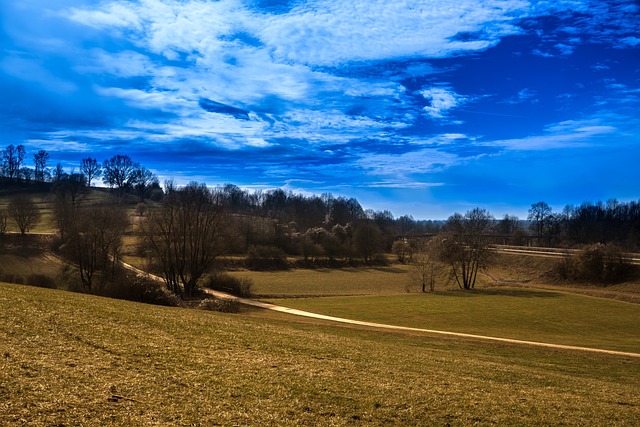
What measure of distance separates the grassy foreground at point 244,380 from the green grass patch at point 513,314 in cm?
1479

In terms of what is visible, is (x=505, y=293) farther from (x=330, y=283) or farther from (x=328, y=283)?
(x=328, y=283)

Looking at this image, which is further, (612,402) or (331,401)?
(612,402)

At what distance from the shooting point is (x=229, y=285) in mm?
58062

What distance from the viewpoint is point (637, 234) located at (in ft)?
386

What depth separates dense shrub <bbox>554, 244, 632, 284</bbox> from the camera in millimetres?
64938

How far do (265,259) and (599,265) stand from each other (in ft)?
208

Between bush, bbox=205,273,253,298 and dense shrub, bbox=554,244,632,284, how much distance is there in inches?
2028

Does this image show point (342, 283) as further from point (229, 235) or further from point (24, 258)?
point (24, 258)

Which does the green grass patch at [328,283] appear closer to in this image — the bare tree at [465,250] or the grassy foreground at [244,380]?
the bare tree at [465,250]

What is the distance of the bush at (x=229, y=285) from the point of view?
186ft

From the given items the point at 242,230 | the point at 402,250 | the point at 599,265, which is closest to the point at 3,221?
the point at 242,230

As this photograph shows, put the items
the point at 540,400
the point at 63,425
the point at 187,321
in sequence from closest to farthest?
the point at 63,425, the point at 540,400, the point at 187,321

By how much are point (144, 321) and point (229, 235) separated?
48.4 meters

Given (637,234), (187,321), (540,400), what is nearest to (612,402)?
(540,400)
